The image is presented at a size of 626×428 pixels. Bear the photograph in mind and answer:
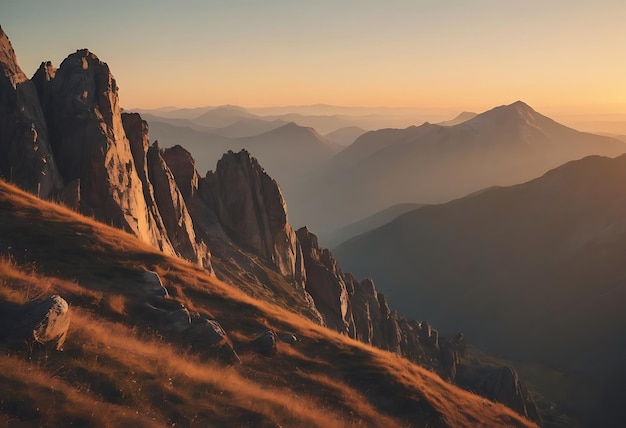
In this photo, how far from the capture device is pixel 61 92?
41781mm

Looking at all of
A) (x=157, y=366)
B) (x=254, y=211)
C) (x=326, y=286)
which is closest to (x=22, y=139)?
(x=157, y=366)

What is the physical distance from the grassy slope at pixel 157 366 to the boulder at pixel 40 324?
35cm

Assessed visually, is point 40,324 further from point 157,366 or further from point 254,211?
point 254,211

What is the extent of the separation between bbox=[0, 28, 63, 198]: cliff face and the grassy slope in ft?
30.9

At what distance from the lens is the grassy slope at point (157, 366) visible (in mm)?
12242

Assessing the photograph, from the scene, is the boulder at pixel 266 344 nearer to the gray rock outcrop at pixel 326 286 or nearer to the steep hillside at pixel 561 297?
the gray rock outcrop at pixel 326 286

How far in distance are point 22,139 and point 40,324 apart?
27.9m

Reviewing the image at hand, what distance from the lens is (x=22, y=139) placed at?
118ft

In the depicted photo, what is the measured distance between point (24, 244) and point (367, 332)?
6241 centimetres

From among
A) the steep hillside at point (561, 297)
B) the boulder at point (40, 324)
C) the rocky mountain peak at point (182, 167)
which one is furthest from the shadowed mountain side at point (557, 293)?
the boulder at point (40, 324)

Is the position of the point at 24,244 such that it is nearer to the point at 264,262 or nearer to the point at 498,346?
the point at 264,262

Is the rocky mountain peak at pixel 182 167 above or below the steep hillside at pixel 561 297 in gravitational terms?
above

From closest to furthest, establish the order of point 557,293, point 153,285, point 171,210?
point 153,285 < point 171,210 < point 557,293

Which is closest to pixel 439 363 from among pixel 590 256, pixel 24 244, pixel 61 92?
pixel 61 92
